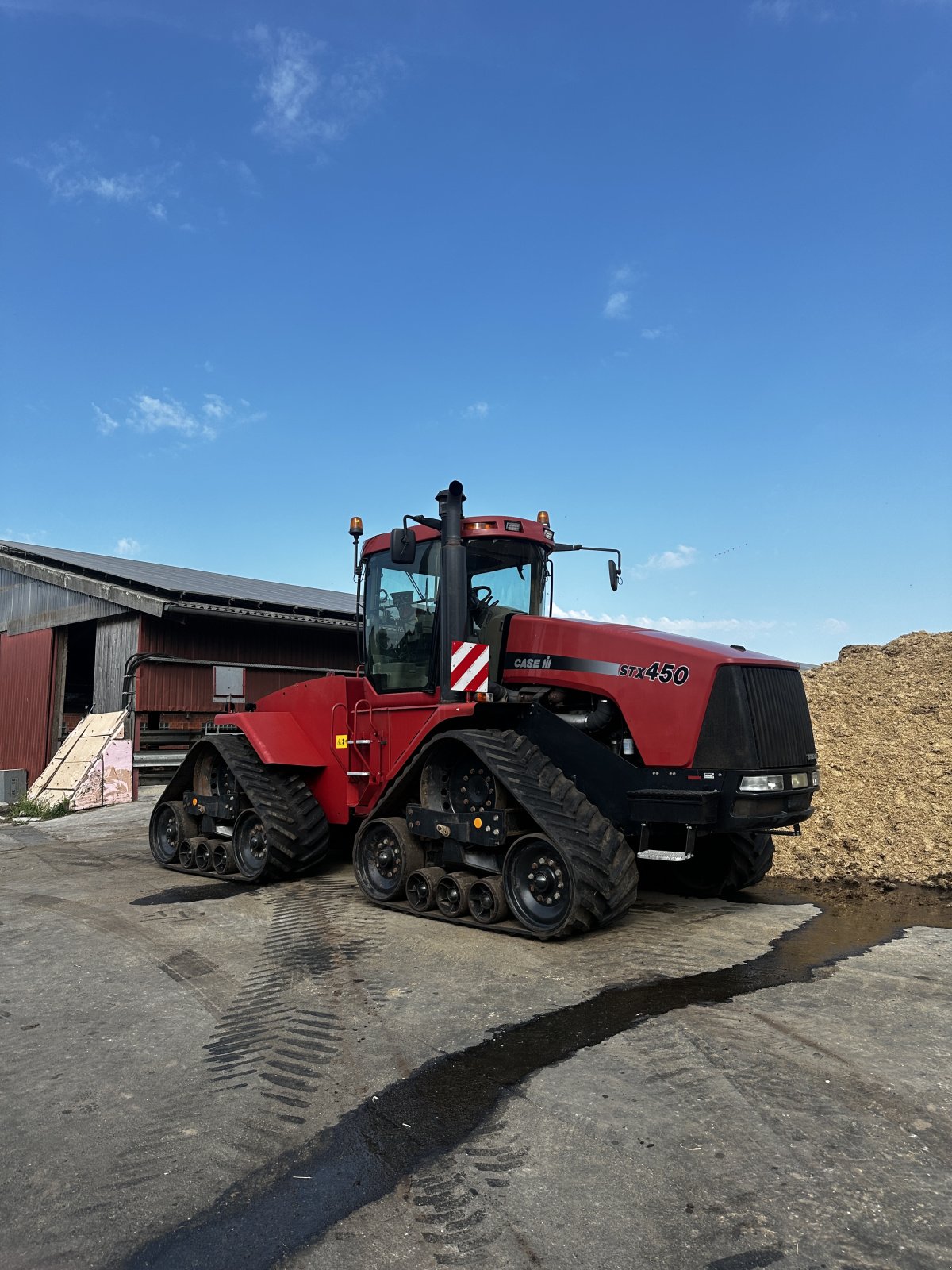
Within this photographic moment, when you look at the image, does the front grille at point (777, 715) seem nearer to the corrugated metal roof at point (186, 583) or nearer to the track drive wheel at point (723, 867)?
the track drive wheel at point (723, 867)

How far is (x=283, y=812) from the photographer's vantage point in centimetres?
863

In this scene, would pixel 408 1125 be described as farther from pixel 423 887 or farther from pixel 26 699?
pixel 26 699

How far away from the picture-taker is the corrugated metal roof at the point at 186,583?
689 inches

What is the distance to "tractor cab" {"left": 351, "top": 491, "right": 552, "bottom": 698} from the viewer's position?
24.6ft

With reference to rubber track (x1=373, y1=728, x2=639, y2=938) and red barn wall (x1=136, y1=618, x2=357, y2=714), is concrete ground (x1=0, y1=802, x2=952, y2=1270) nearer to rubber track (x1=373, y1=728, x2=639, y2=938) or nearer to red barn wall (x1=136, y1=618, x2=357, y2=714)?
rubber track (x1=373, y1=728, x2=639, y2=938)

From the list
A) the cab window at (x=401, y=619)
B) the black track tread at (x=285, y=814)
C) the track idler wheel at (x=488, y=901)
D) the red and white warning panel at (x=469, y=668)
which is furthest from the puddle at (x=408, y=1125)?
the black track tread at (x=285, y=814)

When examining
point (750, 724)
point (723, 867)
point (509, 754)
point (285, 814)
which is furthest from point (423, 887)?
point (750, 724)

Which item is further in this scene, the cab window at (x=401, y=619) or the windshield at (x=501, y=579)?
the cab window at (x=401, y=619)

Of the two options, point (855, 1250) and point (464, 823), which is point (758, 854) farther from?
point (855, 1250)

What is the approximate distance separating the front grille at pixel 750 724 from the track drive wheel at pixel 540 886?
1.14 meters

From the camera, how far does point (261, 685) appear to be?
18672mm

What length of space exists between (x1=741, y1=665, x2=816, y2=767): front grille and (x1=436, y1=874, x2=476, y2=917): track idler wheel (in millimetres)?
2290

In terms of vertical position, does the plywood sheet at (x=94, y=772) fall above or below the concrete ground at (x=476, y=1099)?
above

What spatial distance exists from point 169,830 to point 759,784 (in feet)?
22.5
